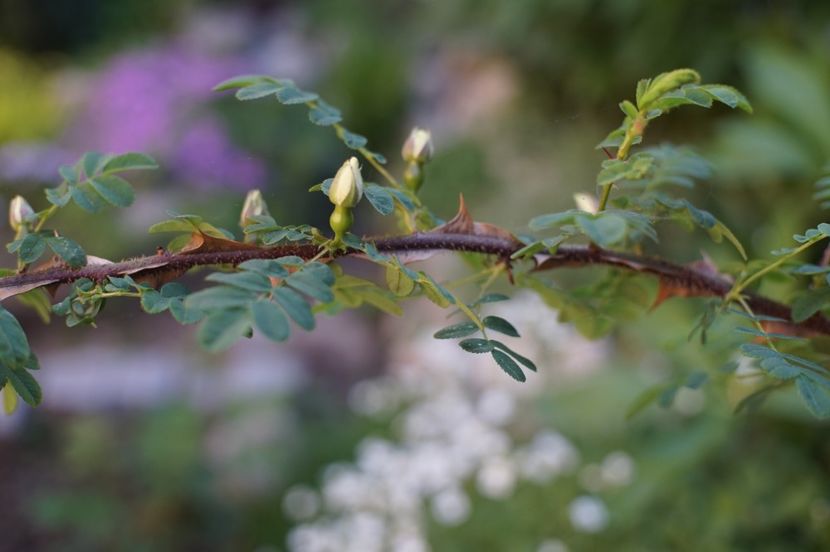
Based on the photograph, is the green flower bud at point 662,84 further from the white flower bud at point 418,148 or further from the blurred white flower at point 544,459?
the blurred white flower at point 544,459

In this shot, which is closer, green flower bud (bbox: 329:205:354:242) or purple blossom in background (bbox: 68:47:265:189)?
green flower bud (bbox: 329:205:354:242)

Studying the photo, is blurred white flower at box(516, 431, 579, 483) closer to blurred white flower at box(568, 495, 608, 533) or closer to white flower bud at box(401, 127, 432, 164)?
→ blurred white flower at box(568, 495, 608, 533)

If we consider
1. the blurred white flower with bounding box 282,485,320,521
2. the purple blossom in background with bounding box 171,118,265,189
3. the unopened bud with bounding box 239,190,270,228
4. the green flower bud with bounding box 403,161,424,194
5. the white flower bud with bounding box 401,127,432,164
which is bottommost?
the purple blossom in background with bounding box 171,118,265,189

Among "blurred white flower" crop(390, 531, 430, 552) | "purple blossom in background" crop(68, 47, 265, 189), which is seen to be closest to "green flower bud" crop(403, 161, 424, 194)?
"blurred white flower" crop(390, 531, 430, 552)

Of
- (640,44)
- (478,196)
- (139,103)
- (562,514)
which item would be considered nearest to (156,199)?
(139,103)

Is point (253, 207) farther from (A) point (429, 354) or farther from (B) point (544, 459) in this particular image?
(A) point (429, 354)

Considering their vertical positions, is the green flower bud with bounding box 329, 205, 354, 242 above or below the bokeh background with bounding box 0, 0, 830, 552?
above

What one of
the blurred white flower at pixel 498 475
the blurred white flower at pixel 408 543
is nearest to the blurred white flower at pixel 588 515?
the blurred white flower at pixel 498 475

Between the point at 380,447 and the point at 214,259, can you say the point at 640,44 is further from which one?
the point at 214,259
